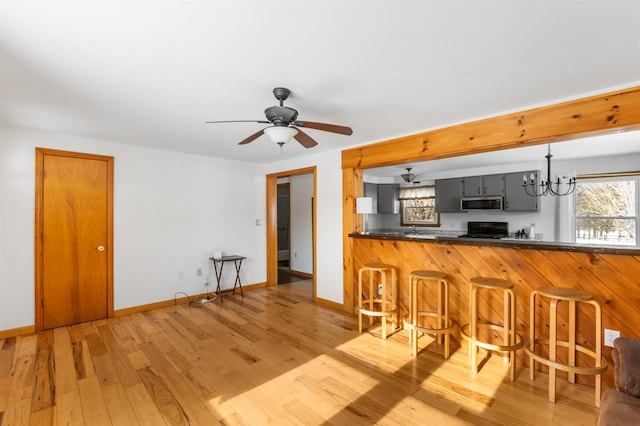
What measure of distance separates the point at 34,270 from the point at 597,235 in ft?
27.1

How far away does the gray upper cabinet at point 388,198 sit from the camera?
7473 millimetres

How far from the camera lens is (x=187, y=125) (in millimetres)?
3277

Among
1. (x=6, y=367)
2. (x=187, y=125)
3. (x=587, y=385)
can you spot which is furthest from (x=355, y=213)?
(x=6, y=367)

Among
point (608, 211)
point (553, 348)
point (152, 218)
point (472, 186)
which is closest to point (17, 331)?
point (152, 218)

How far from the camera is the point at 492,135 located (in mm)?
2879

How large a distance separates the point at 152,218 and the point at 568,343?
5.04 metres

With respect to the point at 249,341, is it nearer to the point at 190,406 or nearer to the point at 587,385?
the point at 190,406

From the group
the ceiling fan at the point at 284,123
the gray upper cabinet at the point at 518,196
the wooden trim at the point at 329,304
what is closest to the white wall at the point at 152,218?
Result: the wooden trim at the point at 329,304

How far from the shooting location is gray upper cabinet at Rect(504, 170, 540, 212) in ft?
17.6

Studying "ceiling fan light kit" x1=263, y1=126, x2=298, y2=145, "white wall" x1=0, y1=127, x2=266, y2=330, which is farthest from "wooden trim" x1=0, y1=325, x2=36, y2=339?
"ceiling fan light kit" x1=263, y1=126, x2=298, y2=145

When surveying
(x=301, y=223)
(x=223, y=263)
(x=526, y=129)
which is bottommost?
(x=223, y=263)

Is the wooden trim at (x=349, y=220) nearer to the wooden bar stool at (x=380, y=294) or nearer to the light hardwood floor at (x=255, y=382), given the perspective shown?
the wooden bar stool at (x=380, y=294)

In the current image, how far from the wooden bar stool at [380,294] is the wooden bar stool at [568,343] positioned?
1.32 meters

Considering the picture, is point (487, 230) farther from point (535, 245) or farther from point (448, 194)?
point (535, 245)
